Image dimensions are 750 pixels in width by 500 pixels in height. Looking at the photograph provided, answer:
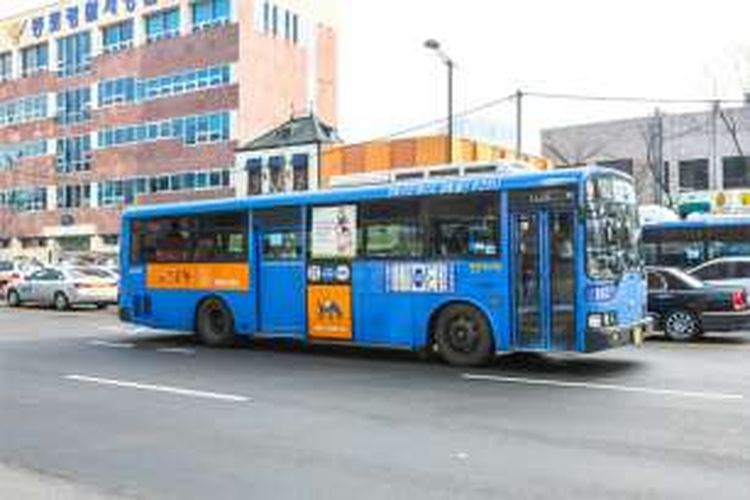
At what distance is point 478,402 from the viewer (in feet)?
41.4

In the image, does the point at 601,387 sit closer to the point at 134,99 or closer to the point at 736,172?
the point at 736,172

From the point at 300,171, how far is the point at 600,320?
5026 cm

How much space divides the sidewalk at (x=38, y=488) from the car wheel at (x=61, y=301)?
2749 centimetres

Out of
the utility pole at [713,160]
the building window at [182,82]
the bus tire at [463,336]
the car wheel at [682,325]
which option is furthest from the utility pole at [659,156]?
the bus tire at [463,336]

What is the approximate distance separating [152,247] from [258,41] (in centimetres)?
5486

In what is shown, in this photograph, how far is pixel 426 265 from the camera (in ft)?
55.7

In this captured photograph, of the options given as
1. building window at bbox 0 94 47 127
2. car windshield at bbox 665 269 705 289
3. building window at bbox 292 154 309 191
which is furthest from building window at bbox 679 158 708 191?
car windshield at bbox 665 269 705 289

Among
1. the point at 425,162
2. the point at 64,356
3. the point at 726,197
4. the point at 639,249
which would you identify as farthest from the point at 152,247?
the point at 726,197

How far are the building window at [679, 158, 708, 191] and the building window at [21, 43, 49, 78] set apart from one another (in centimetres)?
4873

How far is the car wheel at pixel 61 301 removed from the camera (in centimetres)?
3562

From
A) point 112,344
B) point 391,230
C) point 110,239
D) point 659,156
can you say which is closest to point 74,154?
point 110,239

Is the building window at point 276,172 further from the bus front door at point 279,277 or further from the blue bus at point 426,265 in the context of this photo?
the bus front door at point 279,277

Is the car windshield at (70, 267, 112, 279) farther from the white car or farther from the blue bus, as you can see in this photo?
the white car

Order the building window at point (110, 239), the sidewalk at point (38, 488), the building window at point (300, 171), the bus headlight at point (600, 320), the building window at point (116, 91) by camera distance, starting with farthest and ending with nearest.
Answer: the building window at point (110, 239), the building window at point (116, 91), the building window at point (300, 171), the bus headlight at point (600, 320), the sidewalk at point (38, 488)
